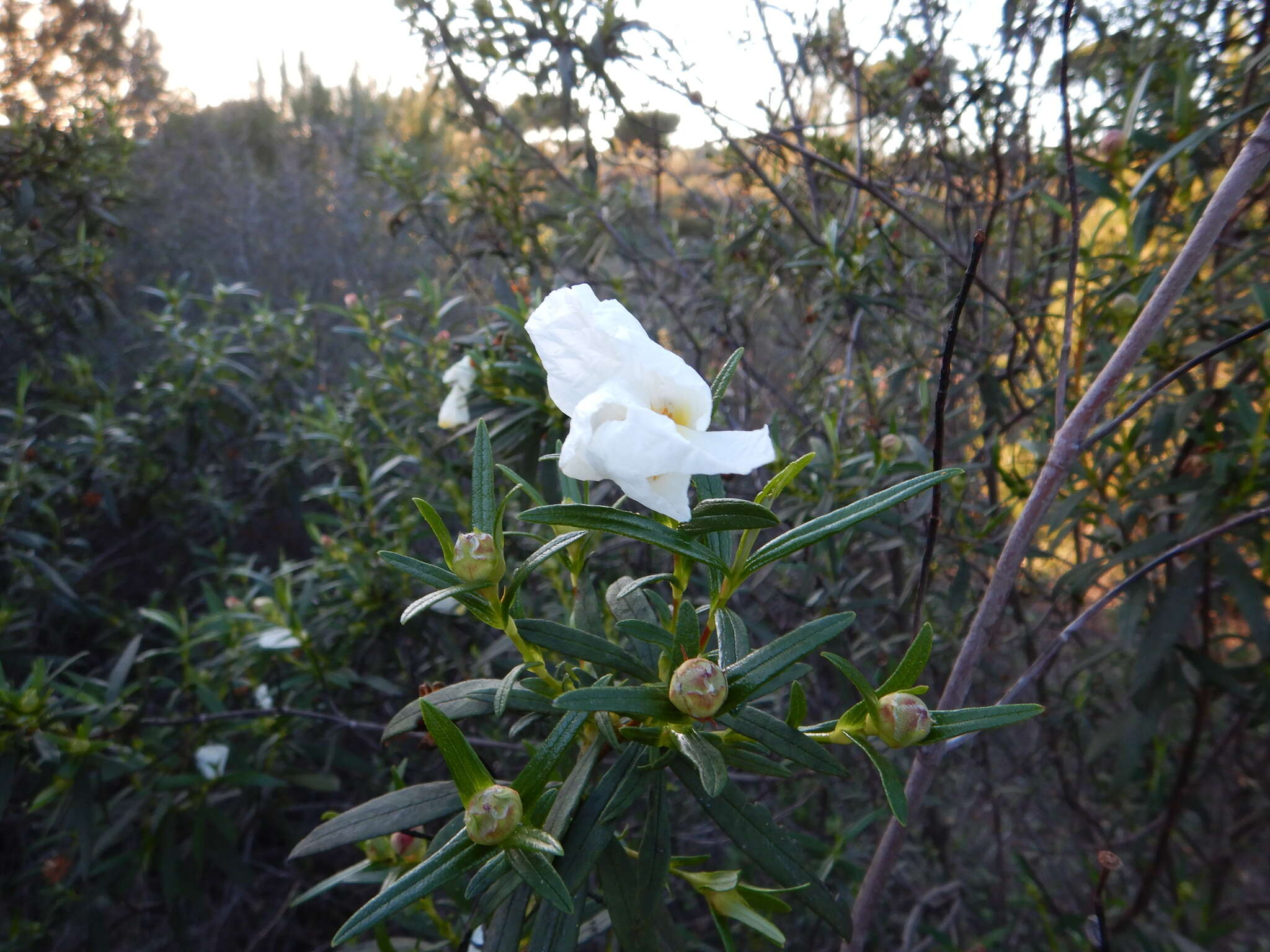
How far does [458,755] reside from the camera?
2.62ft

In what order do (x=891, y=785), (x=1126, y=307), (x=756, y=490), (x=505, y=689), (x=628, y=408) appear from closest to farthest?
(x=628, y=408), (x=891, y=785), (x=505, y=689), (x=1126, y=307), (x=756, y=490)

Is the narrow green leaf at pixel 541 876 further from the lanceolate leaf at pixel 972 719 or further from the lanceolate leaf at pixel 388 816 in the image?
the lanceolate leaf at pixel 972 719

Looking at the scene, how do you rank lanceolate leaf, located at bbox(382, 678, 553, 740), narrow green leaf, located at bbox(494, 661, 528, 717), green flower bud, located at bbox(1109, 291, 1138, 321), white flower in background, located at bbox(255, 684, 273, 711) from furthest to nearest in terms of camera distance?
white flower in background, located at bbox(255, 684, 273, 711) → green flower bud, located at bbox(1109, 291, 1138, 321) → lanceolate leaf, located at bbox(382, 678, 553, 740) → narrow green leaf, located at bbox(494, 661, 528, 717)

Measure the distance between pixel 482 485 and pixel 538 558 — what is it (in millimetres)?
117

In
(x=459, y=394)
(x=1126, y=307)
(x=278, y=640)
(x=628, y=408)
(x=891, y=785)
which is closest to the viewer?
(x=628, y=408)

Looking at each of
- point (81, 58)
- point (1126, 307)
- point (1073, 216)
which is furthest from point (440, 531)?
point (81, 58)

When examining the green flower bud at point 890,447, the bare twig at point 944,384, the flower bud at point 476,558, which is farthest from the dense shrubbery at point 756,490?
the bare twig at point 944,384

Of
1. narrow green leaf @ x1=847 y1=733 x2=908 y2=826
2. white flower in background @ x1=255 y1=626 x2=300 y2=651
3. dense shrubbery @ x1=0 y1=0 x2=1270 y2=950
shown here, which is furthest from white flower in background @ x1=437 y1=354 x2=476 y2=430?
narrow green leaf @ x1=847 y1=733 x2=908 y2=826

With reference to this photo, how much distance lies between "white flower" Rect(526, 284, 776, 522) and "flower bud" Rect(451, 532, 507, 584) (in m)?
0.21

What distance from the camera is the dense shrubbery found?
71.4 inches

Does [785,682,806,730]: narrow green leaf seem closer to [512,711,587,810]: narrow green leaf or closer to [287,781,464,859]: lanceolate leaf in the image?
[512,711,587,810]: narrow green leaf

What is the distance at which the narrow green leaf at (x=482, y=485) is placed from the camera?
88cm

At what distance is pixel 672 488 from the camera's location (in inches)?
26.8

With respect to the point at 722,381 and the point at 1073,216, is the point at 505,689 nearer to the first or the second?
the point at 722,381
